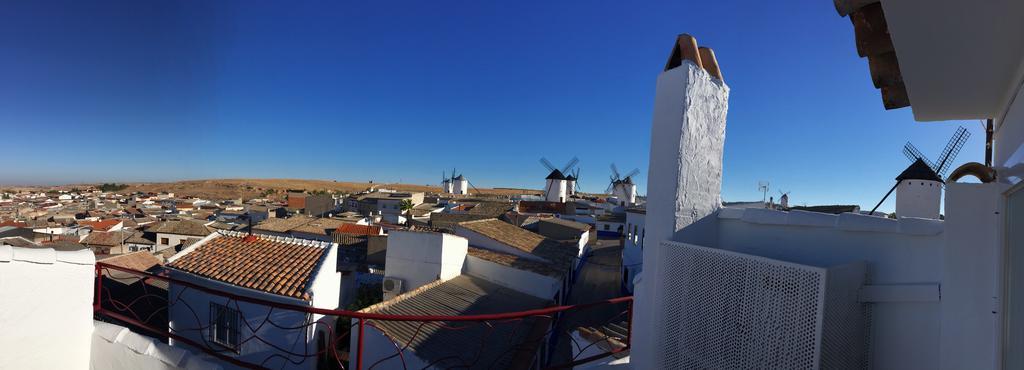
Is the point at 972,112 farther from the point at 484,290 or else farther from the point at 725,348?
the point at 484,290

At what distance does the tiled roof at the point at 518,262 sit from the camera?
13828 mm

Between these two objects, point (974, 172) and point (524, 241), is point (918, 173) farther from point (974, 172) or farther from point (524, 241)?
point (974, 172)

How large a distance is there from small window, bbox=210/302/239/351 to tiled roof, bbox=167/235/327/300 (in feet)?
2.23

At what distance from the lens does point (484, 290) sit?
43.3ft

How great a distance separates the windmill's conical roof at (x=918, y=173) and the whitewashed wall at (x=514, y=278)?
1760 centimetres

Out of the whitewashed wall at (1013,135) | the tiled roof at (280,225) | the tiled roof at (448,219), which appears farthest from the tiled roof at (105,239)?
the whitewashed wall at (1013,135)

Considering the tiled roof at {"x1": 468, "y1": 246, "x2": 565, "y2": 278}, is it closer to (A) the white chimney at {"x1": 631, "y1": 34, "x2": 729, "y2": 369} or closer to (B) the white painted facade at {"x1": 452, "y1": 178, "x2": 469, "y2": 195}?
(A) the white chimney at {"x1": 631, "y1": 34, "x2": 729, "y2": 369}

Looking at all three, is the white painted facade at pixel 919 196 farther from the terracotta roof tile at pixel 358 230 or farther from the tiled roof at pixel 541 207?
the tiled roof at pixel 541 207

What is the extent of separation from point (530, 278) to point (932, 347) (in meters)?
10.9

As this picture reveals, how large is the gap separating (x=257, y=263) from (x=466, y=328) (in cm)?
662

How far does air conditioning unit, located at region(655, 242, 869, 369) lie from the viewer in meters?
2.65

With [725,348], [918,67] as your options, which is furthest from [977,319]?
[918,67]

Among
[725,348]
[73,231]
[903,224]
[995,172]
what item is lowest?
[73,231]

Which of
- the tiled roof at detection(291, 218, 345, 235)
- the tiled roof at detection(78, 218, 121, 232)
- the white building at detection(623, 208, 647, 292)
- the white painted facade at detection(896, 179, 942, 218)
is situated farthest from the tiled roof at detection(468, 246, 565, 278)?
the tiled roof at detection(78, 218, 121, 232)
